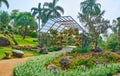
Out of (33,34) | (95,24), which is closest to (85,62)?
(95,24)

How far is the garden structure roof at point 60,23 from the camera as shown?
34.0 metres

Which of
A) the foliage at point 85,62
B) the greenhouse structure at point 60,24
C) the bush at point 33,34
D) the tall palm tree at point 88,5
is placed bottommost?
the foliage at point 85,62

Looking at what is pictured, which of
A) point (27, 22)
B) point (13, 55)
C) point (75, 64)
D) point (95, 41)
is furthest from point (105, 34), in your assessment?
point (75, 64)

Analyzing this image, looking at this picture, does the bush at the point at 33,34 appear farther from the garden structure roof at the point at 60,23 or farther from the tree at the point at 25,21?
the garden structure roof at the point at 60,23

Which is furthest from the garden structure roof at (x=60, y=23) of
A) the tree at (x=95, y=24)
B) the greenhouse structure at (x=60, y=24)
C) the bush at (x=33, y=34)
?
the bush at (x=33, y=34)

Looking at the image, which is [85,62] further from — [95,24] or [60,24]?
[95,24]

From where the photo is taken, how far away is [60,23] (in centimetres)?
3806

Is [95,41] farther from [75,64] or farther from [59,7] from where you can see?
[75,64]

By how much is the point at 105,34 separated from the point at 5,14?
114ft

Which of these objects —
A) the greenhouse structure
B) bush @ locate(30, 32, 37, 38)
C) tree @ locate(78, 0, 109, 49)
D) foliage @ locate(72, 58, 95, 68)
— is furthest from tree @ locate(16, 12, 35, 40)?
foliage @ locate(72, 58, 95, 68)

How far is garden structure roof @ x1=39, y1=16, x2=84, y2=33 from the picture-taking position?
34.0 m

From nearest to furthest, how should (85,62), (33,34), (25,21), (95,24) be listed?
(85,62) < (95,24) < (25,21) < (33,34)

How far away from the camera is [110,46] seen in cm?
4091

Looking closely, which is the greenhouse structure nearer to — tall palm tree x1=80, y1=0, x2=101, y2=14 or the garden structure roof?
the garden structure roof
